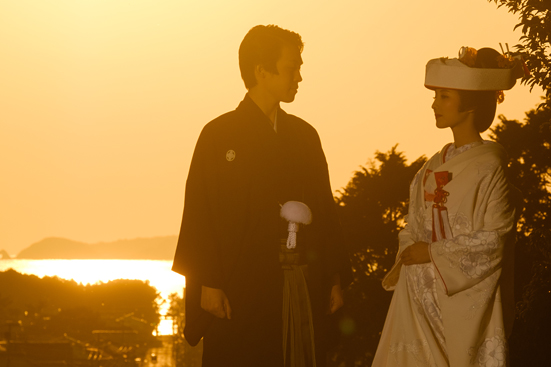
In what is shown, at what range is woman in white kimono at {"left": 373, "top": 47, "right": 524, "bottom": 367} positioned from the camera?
13.6 feet

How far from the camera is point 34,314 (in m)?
Result: 82.6

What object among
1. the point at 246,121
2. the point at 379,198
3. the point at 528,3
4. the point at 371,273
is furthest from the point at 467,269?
the point at 379,198

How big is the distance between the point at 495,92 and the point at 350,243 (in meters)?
49.3

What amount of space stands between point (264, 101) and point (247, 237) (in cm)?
95

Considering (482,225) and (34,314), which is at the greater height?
(34,314)

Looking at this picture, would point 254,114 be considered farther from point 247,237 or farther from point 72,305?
point 72,305

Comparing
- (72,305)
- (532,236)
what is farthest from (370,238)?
(72,305)

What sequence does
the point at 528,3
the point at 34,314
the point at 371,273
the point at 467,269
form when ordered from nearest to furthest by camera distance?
the point at 467,269, the point at 528,3, the point at 371,273, the point at 34,314

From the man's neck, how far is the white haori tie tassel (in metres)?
0.67

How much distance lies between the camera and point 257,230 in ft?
15.1

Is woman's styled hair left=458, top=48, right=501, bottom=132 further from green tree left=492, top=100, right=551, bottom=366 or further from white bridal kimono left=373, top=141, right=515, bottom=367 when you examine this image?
green tree left=492, top=100, right=551, bottom=366

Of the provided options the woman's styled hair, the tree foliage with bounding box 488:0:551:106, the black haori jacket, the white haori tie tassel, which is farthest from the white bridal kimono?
the tree foliage with bounding box 488:0:551:106

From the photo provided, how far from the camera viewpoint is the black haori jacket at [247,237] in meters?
4.50

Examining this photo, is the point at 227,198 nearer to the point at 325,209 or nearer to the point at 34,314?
the point at 325,209
